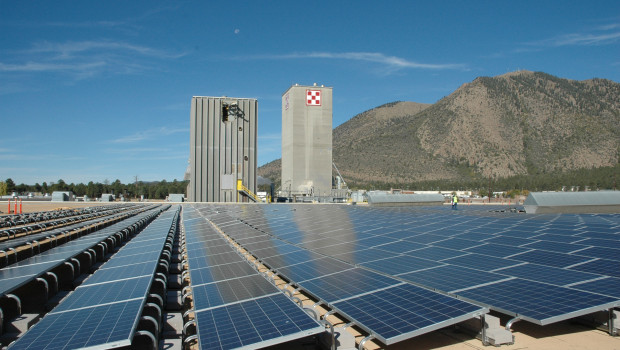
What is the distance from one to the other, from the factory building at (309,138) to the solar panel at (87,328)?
2331 inches

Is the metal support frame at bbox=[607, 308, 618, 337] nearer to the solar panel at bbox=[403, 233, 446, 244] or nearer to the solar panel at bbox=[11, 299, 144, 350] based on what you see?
the solar panel at bbox=[11, 299, 144, 350]

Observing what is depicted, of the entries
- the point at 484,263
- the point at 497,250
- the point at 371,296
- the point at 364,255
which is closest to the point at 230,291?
the point at 371,296

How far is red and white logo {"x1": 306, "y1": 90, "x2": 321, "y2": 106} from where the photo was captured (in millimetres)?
64812

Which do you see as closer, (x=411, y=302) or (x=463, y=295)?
(x=411, y=302)

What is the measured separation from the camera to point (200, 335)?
15.1 feet

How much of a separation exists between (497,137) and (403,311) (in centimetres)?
14598

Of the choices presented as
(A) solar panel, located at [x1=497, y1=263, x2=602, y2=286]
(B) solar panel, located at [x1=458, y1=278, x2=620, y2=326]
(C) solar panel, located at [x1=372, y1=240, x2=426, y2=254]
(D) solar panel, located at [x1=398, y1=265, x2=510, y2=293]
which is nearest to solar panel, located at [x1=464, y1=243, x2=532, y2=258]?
(C) solar panel, located at [x1=372, y1=240, x2=426, y2=254]

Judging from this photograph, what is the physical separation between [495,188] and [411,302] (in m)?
111

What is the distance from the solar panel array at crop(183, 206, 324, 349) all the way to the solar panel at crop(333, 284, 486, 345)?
814mm

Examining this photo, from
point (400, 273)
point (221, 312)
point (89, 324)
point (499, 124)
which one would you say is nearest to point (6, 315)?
point (89, 324)

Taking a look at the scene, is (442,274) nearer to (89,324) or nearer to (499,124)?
(89,324)

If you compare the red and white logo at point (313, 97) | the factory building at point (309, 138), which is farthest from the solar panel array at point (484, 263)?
the red and white logo at point (313, 97)

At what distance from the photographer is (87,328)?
4594 millimetres

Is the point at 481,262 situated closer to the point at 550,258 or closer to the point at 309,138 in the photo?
the point at 550,258
